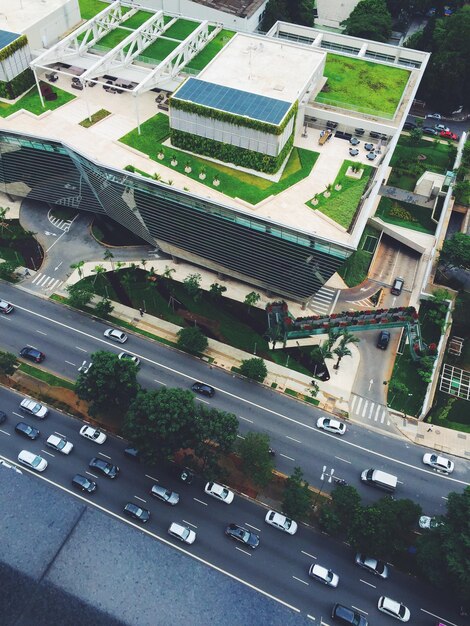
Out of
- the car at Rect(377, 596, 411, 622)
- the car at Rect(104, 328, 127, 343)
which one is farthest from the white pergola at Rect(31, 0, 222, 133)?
the car at Rect(377, 596, 411, 622)

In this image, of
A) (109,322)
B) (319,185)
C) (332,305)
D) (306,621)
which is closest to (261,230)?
(319,185)

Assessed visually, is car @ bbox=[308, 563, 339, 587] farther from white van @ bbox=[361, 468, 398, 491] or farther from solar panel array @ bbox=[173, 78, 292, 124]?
solar panel array @ bbox=[173, 78, 292, 124]

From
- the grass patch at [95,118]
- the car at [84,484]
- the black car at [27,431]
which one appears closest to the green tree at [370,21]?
the grass patch at [95,118]

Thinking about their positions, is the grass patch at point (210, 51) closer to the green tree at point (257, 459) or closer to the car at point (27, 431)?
the green tree at point (257, 459)

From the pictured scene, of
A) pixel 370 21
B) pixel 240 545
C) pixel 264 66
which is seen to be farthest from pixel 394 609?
pixel 370 21

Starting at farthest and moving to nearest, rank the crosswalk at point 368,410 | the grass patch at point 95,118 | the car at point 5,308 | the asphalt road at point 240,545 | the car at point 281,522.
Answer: the grass patch at point 95,118
the car at point 5,308
the crosswalk at point 368,410
the car at point 281,522
the asphalt road at point 240,545

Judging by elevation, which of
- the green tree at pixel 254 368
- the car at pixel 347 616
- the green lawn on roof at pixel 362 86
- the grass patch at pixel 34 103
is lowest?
the car at pixel 347 616
